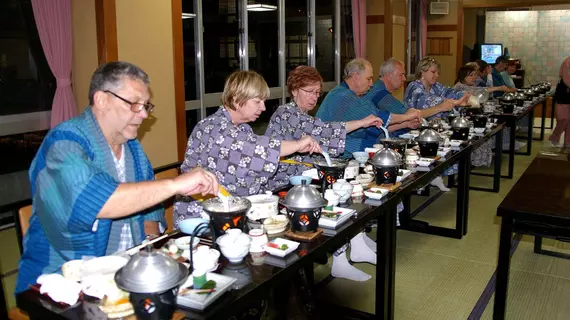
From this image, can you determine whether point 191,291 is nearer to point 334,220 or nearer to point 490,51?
point 334,220

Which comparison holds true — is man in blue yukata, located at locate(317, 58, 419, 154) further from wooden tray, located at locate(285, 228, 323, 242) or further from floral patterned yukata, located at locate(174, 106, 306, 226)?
wooden tray, located at locate(285, 228, 323, 242)

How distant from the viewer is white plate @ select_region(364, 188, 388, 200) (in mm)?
2365

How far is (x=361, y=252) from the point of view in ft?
11.1

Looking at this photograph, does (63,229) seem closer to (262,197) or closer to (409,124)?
(262,197)

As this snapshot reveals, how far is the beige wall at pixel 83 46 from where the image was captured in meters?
3.84

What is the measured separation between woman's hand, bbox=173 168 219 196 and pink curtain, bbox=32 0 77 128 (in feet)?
8.50

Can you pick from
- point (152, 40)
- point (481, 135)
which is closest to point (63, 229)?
point (152, 40)

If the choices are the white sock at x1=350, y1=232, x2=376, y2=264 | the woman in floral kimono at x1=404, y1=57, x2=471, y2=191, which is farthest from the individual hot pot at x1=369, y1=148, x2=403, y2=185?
the woman in floral kimono at x1=404, y1=57, x2=471, y2=191

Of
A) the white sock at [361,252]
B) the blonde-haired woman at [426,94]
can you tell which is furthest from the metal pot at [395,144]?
the blonde-haired woman at [426,94]

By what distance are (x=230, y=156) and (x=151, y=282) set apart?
3.49 feet

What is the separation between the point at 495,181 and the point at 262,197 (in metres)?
3.83

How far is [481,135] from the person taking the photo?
444 cm

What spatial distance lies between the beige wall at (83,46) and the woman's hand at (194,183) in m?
2.57

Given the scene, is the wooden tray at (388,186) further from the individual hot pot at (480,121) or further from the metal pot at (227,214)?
the individual hot pot at (480,121)
